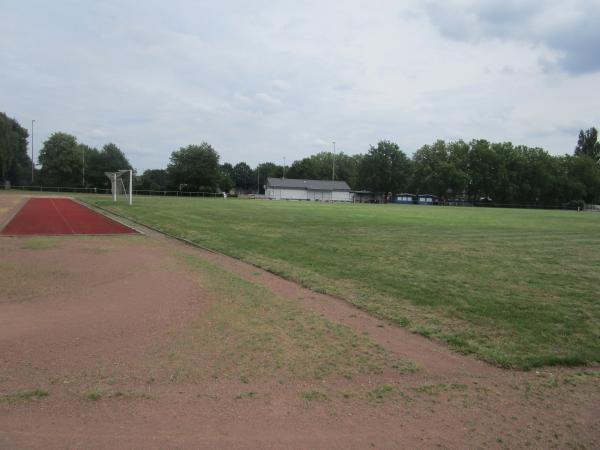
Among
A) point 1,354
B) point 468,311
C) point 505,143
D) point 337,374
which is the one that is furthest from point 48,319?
point 505,143

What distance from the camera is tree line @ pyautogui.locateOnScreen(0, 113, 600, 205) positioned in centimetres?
8562

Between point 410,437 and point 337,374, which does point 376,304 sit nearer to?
point 337,374

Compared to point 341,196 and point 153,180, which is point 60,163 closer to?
point 153,180

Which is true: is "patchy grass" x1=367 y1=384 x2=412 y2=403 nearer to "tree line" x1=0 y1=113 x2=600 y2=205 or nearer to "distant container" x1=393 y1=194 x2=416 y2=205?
"tree line" x1=0 y1=113 x2=600 y2=205

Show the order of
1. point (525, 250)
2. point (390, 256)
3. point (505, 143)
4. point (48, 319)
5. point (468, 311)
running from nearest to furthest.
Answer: point (48, 319)
point (468, 311)
point (390, 256)
point (525, 250)
point (505, 143)

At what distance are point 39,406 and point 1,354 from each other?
1480 mm

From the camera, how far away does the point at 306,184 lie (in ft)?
330

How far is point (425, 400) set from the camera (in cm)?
387

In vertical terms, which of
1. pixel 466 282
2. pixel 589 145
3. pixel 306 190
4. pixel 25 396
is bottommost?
pixel 25 396

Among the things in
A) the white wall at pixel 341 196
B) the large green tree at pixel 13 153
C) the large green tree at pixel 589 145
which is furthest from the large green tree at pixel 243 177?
the large green tree at pixel 589 145

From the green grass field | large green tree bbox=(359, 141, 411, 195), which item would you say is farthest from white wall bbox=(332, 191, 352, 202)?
the green grass field

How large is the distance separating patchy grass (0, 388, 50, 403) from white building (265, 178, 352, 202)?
92.8 m

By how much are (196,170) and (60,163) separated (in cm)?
2630

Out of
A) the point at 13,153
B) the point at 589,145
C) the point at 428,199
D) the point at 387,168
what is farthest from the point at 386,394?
the point at 589,145
